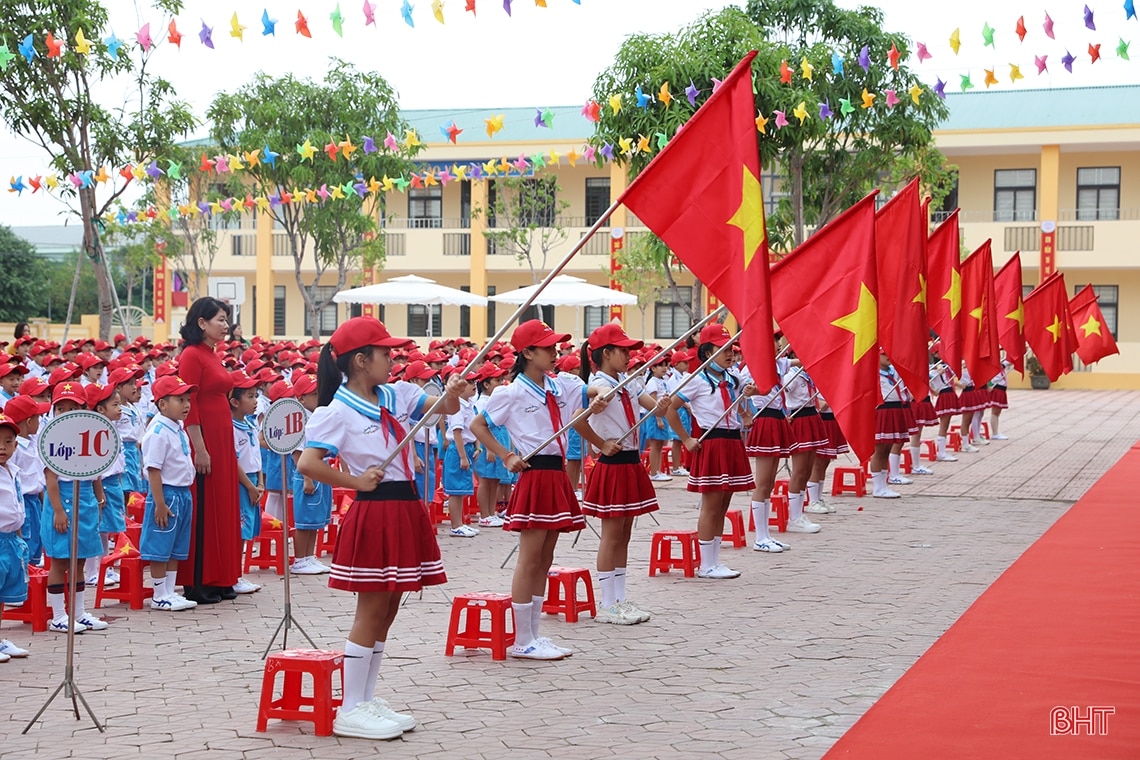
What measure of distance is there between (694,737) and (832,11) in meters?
15.1

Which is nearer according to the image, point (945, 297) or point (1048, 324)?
point (945, 297)

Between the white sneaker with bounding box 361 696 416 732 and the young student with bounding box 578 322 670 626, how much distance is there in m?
2.67

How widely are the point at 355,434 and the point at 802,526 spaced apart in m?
7.59

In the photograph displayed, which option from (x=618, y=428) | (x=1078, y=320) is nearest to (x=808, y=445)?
(x=618, y=428)

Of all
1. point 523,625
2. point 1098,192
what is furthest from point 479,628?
point 1098,192

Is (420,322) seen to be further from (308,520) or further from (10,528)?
(10,528)

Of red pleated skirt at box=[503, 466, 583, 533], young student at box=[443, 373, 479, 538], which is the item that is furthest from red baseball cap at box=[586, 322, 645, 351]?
young student at box=[443, 373, 479, 538]

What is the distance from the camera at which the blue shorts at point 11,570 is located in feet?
23.7

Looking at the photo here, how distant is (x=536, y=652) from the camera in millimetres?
7398

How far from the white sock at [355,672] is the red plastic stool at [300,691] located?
92mm

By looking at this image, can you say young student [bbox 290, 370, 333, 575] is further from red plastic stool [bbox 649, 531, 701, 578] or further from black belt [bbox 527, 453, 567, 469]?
black belt [bbox 527, 453, 567, 469]

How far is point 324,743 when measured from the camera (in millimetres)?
5840

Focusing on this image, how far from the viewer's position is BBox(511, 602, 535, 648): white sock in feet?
24.3

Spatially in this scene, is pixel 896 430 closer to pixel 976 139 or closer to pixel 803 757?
pixel 803 757
